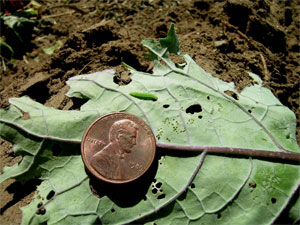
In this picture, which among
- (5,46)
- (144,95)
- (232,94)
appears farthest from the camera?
(5,46)

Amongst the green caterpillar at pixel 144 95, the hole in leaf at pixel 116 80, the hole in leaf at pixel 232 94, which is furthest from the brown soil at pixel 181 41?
the green caterpillar at pixel 144 95

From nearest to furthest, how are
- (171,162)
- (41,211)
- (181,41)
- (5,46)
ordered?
(41,211) < (171,162) < (181,41) < (5,46)

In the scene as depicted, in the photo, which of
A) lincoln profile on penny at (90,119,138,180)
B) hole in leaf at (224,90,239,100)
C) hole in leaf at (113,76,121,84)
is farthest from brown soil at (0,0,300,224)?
lincoln profile on penny at (90,119,138,180)

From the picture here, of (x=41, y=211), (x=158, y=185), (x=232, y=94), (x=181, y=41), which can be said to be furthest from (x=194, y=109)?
(x=41, y=211)

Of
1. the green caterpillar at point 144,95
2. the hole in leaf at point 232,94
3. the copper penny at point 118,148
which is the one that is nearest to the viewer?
the copper penny at point 118,148

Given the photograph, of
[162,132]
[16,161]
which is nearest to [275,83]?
[162,132]

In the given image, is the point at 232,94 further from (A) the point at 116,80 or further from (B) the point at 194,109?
(A) the point at 116,80

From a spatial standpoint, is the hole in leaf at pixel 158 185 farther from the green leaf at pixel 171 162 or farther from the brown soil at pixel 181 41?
the brown soil at pixel 181 41
